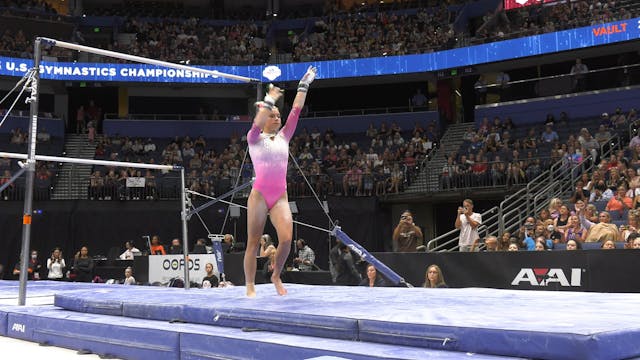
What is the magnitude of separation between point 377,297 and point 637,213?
657 cm

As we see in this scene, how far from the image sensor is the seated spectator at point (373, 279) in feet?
33.6

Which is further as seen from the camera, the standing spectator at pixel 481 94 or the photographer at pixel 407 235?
the standing spectator at pixel 481 94

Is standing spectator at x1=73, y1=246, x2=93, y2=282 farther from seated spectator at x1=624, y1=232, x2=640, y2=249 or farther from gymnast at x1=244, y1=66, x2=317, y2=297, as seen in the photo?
seated spectator at x1=624, y1=232, x2=640, y2=249

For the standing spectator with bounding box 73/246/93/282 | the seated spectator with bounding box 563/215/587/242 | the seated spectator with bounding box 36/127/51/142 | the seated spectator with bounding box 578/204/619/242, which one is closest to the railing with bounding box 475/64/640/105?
the seated spectator with bounding box 563/215/587/242

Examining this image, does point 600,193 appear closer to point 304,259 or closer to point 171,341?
point 304,259

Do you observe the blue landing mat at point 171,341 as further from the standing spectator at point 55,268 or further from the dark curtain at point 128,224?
the dark curtain at point 128,224

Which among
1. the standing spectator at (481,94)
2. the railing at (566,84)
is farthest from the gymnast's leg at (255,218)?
the standing spectator at (481,94)

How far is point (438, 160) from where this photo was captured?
72.9 ft

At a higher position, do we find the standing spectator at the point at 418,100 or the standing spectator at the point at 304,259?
the standing spectator at the point at 418,100


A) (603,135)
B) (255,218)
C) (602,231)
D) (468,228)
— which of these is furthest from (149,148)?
(255,218)

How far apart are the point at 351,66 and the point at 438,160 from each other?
16.8ft

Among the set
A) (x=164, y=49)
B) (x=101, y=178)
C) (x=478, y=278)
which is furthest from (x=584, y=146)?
(x=164, y=49)

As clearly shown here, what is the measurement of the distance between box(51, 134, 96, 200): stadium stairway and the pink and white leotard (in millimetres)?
16700

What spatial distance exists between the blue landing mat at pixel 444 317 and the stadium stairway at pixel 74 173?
16.1 m
